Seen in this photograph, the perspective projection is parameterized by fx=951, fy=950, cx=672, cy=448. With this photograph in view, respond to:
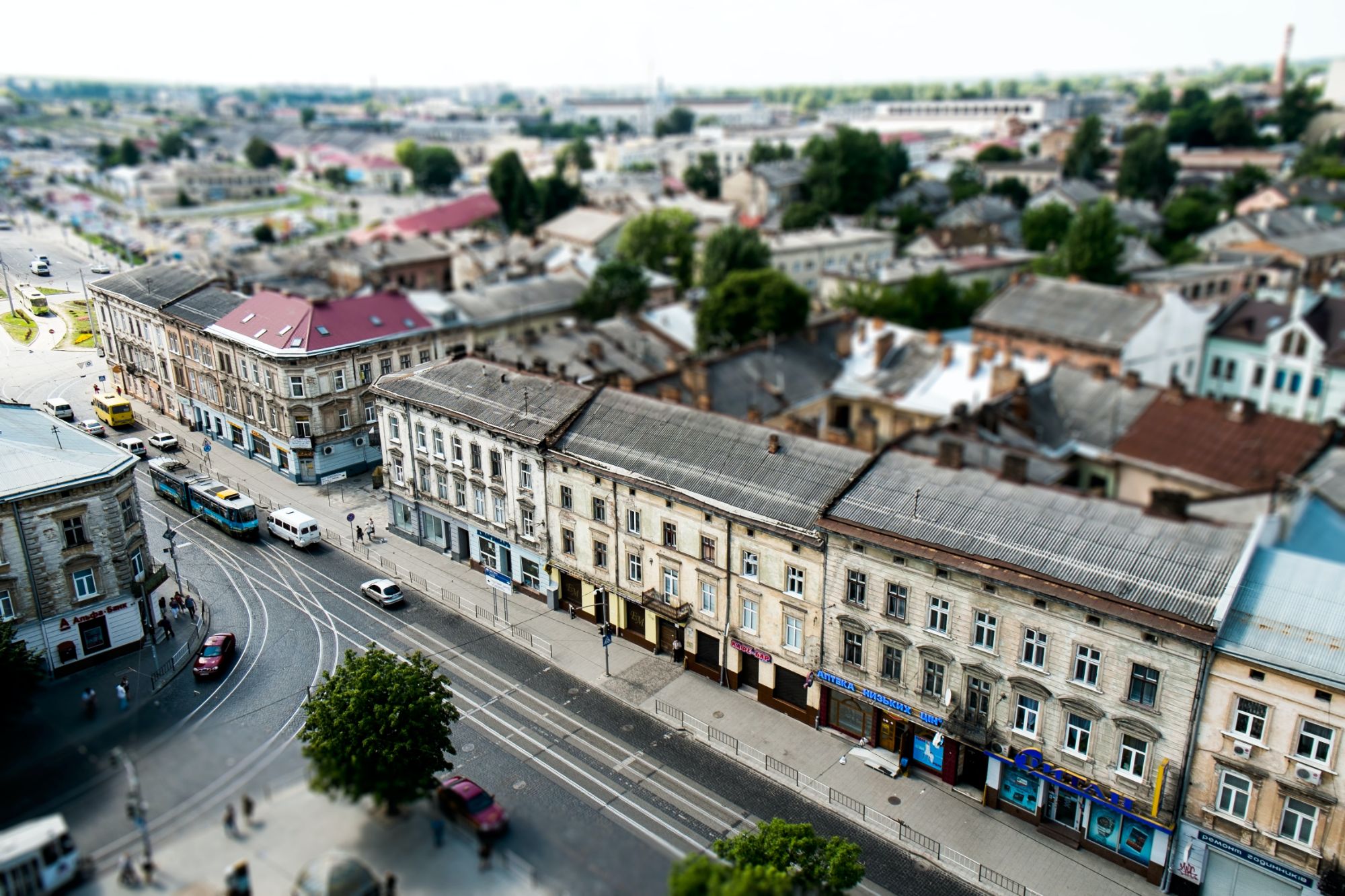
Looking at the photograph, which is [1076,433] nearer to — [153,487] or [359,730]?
[359,730]

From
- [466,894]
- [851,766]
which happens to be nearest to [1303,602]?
[851,766]

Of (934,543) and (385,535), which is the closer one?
(934,543)

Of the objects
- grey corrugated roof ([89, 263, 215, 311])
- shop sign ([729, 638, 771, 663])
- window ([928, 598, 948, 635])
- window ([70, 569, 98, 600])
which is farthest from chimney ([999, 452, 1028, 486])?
grey corrugated roof ([89, 263, 215, 311])

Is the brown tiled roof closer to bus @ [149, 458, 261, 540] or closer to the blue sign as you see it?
the blue sign

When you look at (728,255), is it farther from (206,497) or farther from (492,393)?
(206,497)

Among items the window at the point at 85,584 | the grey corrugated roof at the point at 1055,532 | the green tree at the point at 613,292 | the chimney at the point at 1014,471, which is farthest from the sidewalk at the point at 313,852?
the green tree at the point at 613,292

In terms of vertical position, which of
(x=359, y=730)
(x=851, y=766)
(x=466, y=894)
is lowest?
(x=851, y=766)
